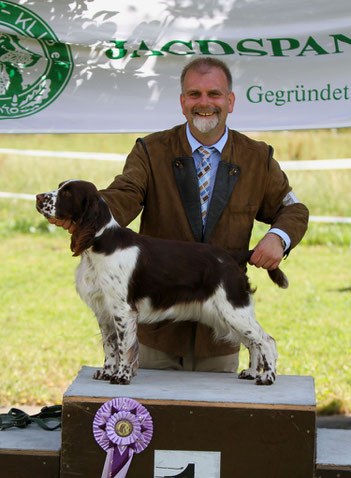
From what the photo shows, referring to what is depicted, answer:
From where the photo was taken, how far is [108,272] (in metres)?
3.38

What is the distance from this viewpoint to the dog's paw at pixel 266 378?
3.60 m

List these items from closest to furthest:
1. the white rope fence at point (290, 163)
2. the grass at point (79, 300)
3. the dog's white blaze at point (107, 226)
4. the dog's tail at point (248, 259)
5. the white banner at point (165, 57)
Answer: the dog's white blaze at point (107, 226) → the dog's tail at point (248, 259) → the white banner at point (165, 57) → the grass at point (79, 300) → the white rope fence at point (290, 163)

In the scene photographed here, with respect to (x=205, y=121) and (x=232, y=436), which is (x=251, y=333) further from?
(x=205, y=121)

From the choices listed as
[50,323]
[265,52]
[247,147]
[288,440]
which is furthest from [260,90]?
[50,323]

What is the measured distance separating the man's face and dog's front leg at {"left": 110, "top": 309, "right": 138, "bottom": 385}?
1.03 metres

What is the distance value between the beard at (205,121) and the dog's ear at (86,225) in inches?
31.0

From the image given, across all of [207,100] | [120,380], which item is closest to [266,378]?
[120,380]

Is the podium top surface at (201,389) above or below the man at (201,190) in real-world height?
below

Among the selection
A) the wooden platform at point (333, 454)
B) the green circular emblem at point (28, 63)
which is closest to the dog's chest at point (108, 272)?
the wooden platform at point (333, 454)

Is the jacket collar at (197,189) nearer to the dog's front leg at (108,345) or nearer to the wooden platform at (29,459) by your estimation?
the dog's front leg at (108,345)

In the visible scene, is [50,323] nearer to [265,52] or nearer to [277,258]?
[265,52]

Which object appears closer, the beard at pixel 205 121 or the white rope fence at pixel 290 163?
the beard at pixel 205 121

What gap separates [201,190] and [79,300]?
530cm

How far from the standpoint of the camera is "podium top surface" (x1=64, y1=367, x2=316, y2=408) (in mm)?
Result: 3283
